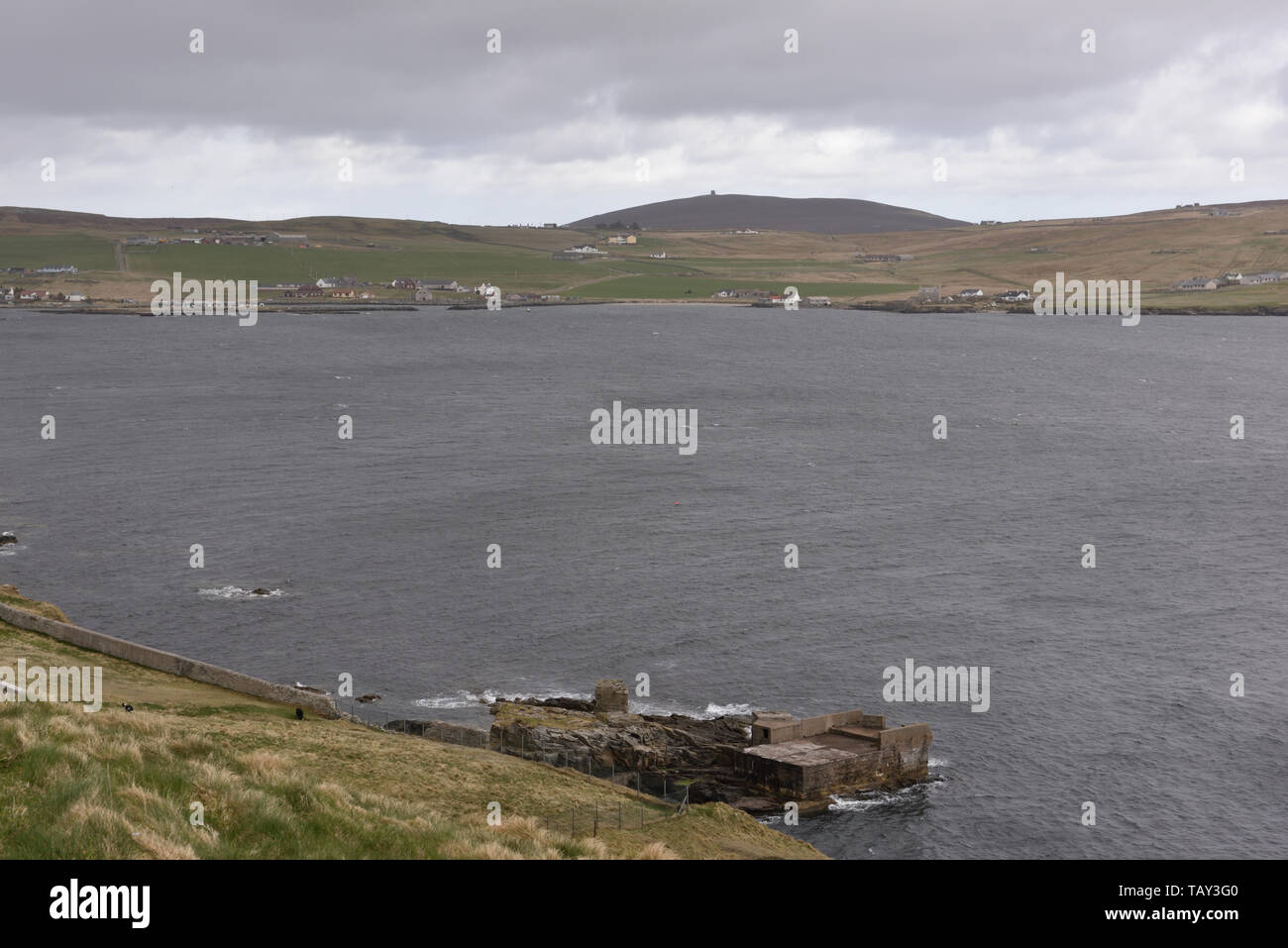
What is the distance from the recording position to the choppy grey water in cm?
5009

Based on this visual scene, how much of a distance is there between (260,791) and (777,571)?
181ft

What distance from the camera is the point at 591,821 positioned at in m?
34.1

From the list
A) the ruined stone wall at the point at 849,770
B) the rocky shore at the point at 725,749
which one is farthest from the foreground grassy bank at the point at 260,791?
the ruined stone wall at the point at 849,770

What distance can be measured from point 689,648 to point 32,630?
96.5ft

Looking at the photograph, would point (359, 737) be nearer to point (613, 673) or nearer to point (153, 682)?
point (153, 682)

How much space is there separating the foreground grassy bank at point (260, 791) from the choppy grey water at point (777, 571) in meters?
10.5

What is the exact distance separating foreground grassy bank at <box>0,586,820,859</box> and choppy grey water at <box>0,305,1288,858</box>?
10.5 metres

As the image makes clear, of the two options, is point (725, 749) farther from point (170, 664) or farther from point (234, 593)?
point (234, 593)

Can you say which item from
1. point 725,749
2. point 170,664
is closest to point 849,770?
point 725,749

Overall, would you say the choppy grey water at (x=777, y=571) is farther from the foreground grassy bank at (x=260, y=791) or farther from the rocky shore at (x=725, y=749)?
the foreground grassy bank at (x=260, y=791)

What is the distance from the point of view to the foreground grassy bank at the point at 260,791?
739 inches
